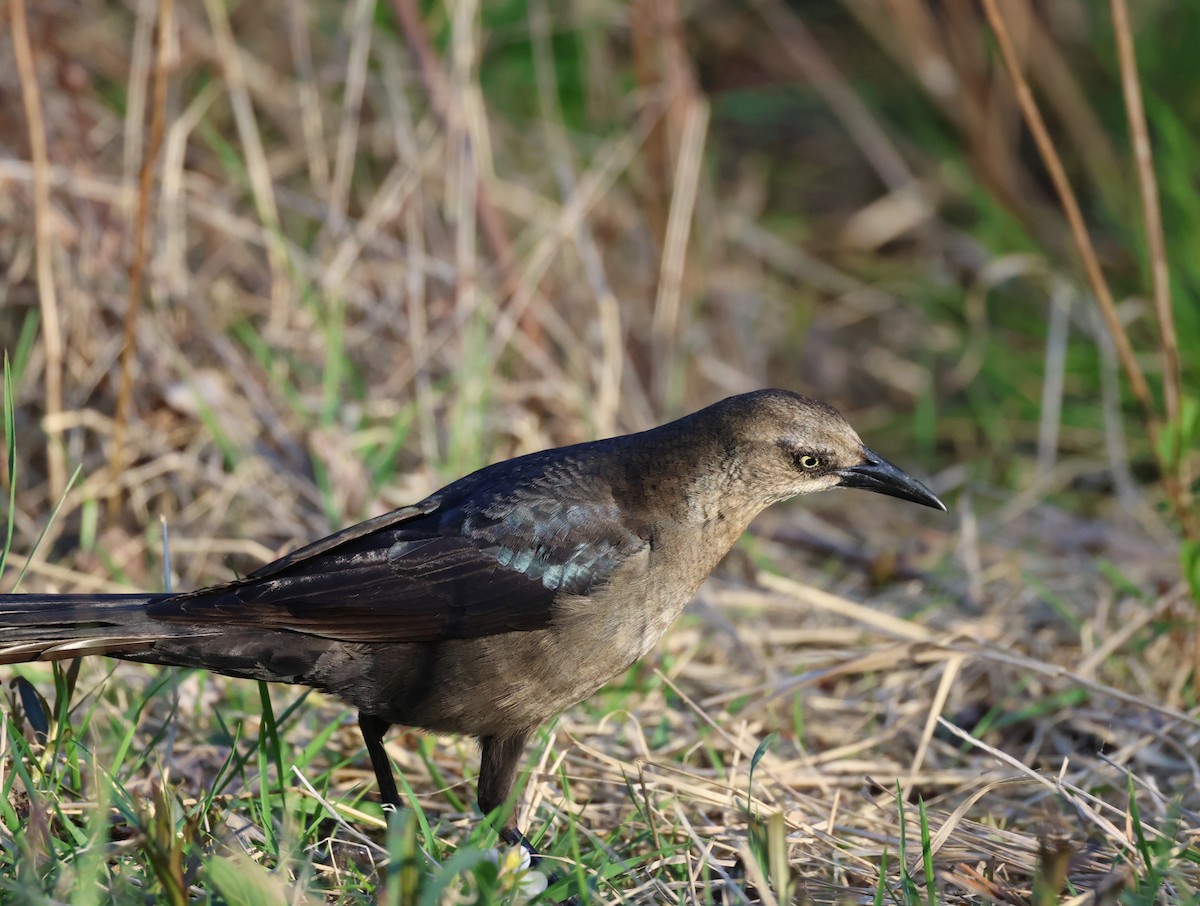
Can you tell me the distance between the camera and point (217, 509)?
4734 millimetres

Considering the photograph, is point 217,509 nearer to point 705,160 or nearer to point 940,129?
point 705,160

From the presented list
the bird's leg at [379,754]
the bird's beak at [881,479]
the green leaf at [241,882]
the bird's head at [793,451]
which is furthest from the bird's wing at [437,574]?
the green leaf at [241,882]

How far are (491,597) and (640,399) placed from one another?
267cm

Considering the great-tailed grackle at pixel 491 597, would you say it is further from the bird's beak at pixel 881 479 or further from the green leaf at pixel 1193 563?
the green leaf at pixel 1193 563

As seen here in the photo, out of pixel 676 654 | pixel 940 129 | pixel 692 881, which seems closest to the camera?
pixel 692 881

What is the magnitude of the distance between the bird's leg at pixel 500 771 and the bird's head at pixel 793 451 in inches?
35.8

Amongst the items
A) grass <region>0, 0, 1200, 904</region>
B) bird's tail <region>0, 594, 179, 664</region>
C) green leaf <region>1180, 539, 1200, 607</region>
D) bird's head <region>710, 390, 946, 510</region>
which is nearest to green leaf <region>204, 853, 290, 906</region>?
grass <region>0, 0, 1200, 904</region>

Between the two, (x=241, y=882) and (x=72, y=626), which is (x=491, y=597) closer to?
(x=72, y=626)

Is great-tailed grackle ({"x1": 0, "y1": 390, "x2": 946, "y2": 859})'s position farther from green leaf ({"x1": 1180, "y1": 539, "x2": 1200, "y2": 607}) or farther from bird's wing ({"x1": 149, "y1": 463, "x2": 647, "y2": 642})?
green leaf ({"x1": 1180, "y1": 539, "x2": 1200, "y2": 607})

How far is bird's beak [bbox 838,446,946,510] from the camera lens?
3645mm

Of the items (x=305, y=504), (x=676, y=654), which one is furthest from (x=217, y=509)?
(x=676, y=654)

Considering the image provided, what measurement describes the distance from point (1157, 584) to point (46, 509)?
3992 millimetres

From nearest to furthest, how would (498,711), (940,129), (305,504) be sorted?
(498,711) < (305,504) < (940,129)

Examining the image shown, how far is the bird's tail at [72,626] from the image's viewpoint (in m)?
2.99
